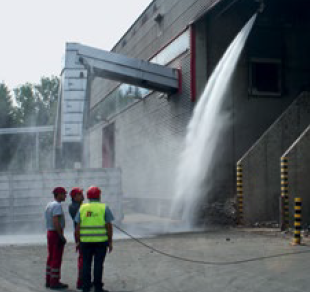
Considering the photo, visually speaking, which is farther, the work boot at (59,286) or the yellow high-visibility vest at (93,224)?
the work boot at (59,286)

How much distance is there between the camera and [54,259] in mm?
8422

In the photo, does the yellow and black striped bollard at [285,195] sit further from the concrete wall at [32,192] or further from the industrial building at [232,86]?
the concrete wall at [32,192]

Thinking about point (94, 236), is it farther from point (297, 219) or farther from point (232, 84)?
point (232, 84)

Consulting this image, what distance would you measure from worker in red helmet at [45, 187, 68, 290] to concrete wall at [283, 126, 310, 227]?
9631mm

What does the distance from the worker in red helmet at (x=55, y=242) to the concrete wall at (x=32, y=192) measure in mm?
8894

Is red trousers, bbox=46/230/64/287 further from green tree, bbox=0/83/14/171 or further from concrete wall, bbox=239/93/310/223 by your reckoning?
green tree, bbox=0/83/14/171

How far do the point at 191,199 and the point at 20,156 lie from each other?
39214mm

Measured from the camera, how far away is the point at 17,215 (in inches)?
669

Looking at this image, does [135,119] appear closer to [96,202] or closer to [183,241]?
[183,241]

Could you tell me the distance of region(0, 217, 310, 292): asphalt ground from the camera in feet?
27.4

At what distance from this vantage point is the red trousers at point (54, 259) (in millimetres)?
8336

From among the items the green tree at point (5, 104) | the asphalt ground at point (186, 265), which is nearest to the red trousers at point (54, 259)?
the asphalt ground at point (186, 265)

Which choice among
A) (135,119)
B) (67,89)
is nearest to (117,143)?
(135,119)

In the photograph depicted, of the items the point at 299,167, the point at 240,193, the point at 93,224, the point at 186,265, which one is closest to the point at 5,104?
the point at 240,193
